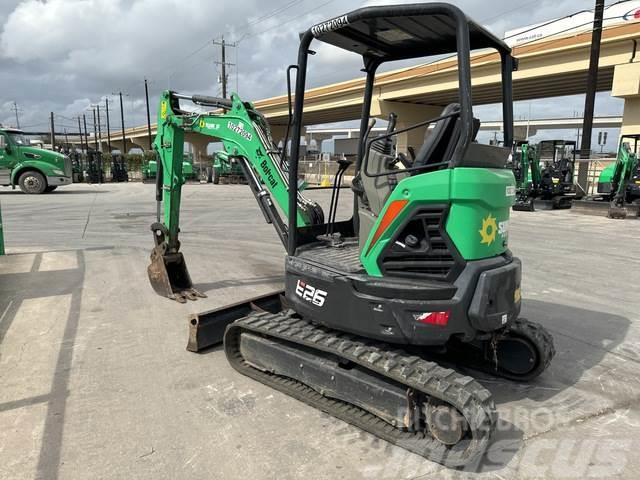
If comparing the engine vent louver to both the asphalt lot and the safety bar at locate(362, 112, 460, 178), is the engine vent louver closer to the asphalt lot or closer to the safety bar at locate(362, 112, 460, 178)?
the safety bar at locate(362, 112, 460, 178)

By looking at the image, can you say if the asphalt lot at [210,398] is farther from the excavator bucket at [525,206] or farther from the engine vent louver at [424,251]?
the excavator bucket at [525,206]

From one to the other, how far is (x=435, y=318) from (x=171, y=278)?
4.07 m

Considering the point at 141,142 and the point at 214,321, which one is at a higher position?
the point at 141,142

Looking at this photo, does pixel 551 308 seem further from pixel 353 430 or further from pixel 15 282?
pixel 15 282

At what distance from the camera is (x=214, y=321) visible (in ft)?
14.7

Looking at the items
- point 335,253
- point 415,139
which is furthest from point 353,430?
point 415,139

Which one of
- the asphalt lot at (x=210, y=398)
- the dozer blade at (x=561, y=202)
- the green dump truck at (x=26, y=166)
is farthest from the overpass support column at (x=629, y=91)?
the green dump truck at (x=26, y=166)

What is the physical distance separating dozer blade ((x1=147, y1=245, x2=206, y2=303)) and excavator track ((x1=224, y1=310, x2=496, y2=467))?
90.3 inches

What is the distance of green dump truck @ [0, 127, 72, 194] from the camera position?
834 inches

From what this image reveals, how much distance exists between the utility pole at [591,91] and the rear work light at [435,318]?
1979cm

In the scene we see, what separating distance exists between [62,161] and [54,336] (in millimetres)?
20497

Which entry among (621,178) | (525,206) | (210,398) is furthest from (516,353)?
(525,206)

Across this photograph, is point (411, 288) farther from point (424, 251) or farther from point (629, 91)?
point (629, 91)

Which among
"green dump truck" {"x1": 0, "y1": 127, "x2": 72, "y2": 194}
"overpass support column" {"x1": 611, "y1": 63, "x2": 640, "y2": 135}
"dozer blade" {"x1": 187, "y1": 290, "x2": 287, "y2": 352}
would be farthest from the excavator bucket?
"green dump truck" {"x1": 0, "y1": 127, "x2": 72, "y2": 194}
